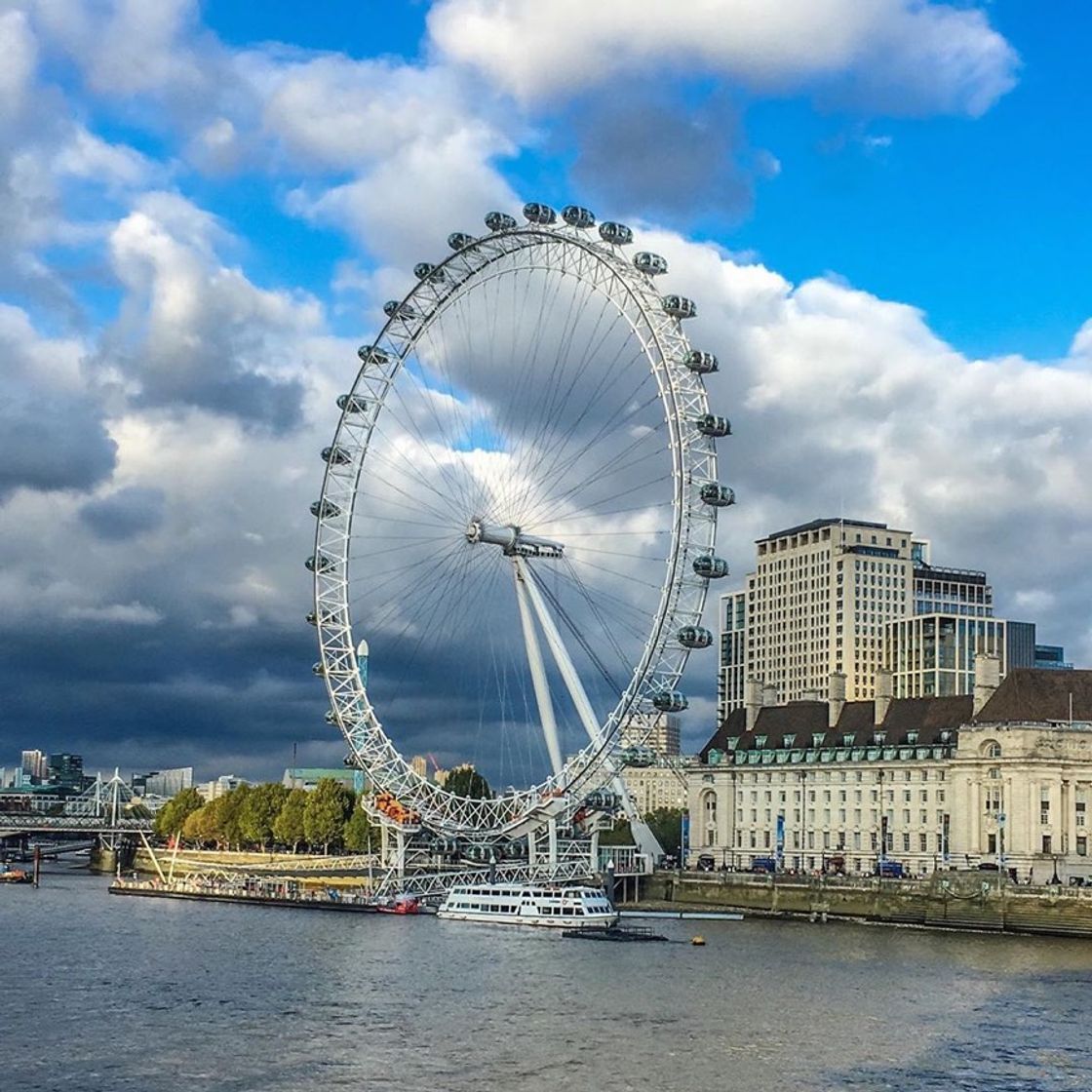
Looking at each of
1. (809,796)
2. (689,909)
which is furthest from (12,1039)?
(809,796)

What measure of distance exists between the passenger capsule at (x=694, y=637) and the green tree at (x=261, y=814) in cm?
8532

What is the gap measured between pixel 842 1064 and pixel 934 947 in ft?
125

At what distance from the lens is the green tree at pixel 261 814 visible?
171000 mm

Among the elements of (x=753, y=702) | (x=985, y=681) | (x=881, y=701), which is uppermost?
(x=985, y=681)

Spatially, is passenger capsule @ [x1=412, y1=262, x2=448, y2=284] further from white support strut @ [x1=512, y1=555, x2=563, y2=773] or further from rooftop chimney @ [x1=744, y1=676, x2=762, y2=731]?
rooftop chimney @ [x1=744, y1=676, x2=762, y2=731]

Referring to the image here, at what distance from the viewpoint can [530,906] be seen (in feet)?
330

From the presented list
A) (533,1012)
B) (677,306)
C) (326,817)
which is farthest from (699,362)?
(326,817)

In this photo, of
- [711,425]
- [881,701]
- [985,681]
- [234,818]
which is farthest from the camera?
[234,818]

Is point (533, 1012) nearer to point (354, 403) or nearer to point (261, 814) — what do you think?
point (354, 403)

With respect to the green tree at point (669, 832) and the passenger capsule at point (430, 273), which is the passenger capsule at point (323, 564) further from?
the green tree at point (669, 832)

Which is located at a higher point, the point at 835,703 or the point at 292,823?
the point at 835,703

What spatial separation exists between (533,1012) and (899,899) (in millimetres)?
50833

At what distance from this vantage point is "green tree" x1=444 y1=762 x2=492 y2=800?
540ft

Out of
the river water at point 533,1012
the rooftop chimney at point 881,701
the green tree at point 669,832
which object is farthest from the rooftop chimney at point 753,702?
the river water at point 533,1012
